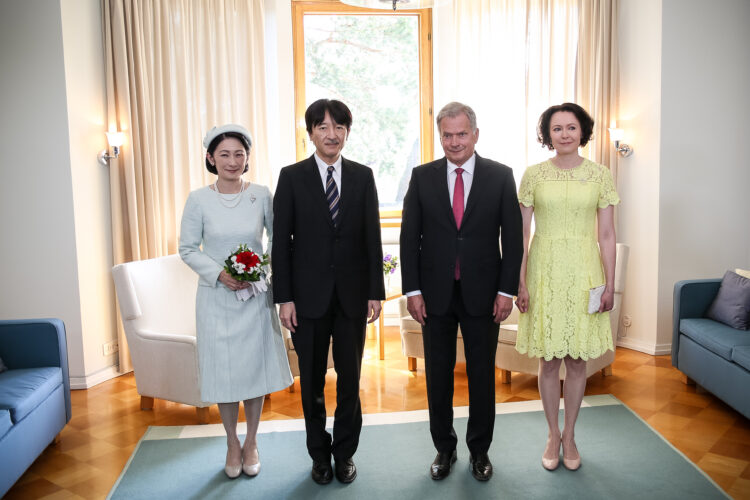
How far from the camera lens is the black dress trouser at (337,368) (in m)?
2.60

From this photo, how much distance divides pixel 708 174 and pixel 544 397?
3019mm

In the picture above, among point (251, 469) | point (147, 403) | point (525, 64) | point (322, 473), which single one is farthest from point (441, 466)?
point (525, 64)

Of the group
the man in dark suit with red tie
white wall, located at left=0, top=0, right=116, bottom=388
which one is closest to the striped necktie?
the man in dark suit with red tie

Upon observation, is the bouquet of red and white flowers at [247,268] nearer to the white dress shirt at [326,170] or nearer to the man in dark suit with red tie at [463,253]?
the white dress shirt at [326,170]

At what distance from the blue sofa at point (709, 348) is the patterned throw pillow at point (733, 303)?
46mm

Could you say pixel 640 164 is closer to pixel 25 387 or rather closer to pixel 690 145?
pixel 690 145

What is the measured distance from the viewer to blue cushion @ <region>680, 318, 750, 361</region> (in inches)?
135

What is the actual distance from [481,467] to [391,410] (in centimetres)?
109

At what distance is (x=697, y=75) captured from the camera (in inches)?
185

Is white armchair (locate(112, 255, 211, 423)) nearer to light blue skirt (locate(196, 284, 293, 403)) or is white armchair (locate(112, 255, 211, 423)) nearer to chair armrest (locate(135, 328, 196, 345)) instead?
chair armrest (locate(135, 328, 196, 345))

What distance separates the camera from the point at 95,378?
442cm

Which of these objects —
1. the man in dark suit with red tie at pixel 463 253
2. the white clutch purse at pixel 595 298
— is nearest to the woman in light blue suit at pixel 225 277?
the man in dark suit with red tie at pixel 463 253

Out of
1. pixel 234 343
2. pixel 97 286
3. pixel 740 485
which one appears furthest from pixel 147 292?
pixel 740 485

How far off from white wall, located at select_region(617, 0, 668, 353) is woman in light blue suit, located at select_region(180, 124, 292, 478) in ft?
11.6
